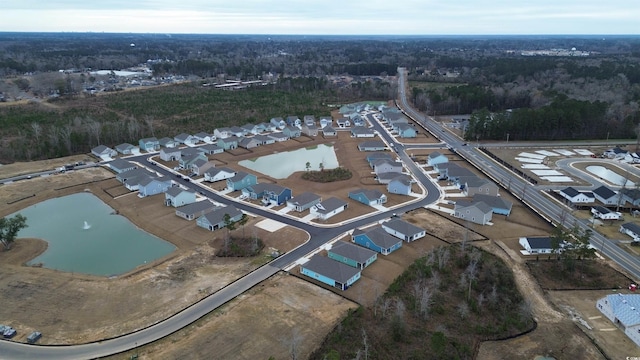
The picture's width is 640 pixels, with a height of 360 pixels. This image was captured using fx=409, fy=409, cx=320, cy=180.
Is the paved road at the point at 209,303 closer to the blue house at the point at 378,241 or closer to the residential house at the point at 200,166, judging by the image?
the blue house at the point at 378,241

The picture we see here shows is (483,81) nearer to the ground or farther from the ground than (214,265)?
farther from the ground

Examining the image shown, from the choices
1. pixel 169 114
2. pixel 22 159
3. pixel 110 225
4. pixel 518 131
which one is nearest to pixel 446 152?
pixel 518 131

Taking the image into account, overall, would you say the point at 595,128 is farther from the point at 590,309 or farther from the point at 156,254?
the point at 156,254

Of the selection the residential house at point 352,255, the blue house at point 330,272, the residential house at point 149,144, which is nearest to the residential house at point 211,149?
the residential house at point 149,144

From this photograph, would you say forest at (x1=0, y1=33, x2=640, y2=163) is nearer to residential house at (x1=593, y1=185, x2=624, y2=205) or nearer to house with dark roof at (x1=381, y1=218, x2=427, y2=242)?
residential house at (x1=593, y1=185, x2=624, y2=205)

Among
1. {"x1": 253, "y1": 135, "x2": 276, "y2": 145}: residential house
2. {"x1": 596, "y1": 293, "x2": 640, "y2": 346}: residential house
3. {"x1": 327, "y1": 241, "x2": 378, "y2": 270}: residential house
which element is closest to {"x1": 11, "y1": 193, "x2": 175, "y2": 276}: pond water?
{"x1": 327, "y1": 241, "x2": 378, "y2": 270}: residential house
